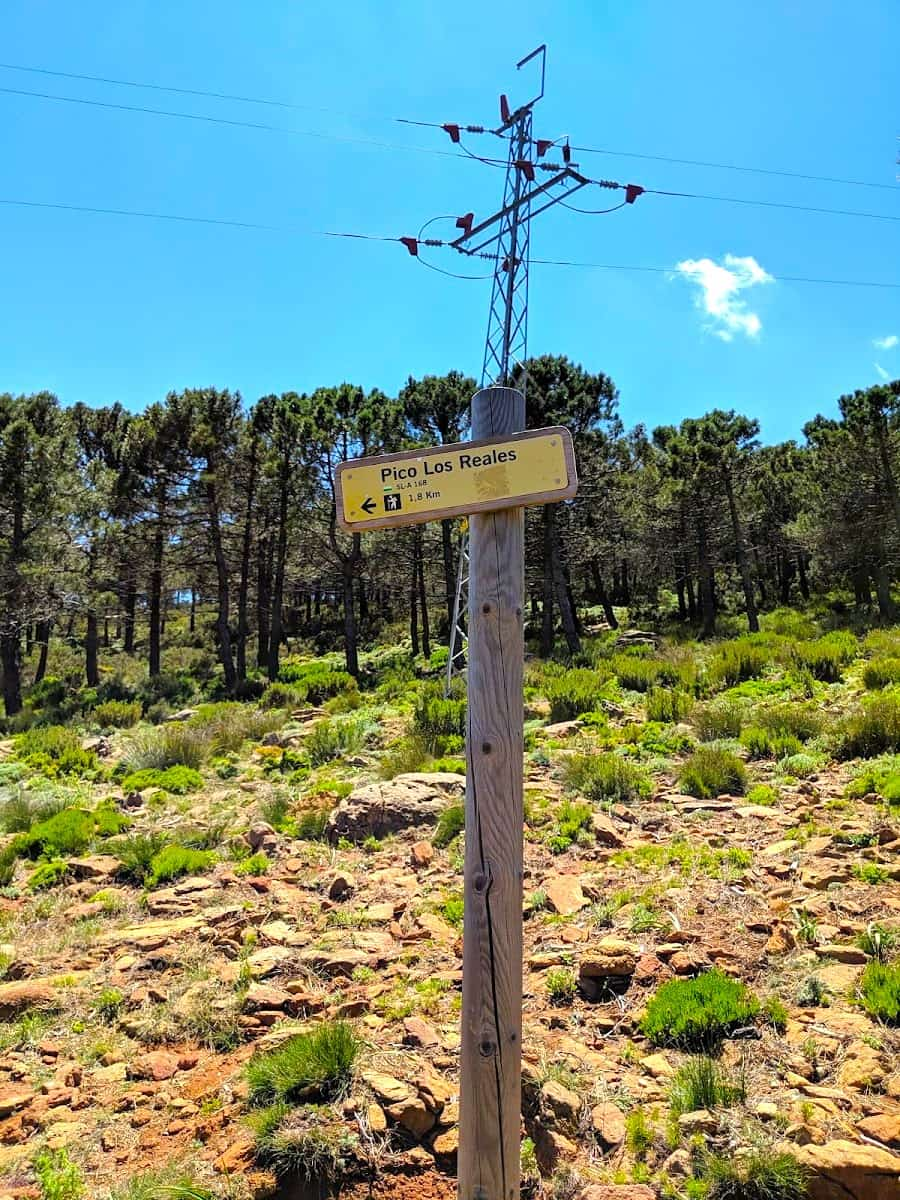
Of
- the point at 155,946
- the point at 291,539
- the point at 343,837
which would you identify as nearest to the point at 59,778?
the point at 343,837

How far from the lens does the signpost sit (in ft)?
7.81

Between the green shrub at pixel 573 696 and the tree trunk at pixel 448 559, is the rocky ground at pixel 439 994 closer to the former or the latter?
the green shrub at pixel 573 696

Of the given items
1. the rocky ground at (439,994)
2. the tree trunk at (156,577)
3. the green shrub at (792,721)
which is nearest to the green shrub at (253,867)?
the rocky ground at (439,994)

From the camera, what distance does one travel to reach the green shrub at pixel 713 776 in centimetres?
756

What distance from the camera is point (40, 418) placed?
23.5 metres

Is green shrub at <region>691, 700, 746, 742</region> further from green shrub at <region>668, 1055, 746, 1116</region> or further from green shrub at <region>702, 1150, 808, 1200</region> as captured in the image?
green shrub at <region>702, 1150, 808, 1200</region>

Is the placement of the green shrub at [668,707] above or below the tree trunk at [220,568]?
below

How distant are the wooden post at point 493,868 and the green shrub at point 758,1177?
1026 mm

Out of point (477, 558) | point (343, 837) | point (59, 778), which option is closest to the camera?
point (477, 558)

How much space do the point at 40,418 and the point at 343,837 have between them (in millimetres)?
21981

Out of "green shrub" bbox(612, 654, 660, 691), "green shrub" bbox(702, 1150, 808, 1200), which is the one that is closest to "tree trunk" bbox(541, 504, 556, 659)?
"green shrub" bbox(612, 654, 660, 691)

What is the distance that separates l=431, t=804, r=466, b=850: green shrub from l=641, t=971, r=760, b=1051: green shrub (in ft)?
A: 9.96

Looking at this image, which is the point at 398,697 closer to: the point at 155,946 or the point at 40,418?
the point at 155,946

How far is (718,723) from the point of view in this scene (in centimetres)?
961
